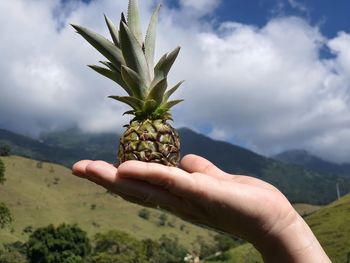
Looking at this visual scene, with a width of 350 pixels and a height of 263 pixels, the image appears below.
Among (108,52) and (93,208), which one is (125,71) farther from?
(93,208)

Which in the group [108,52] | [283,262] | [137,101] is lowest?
[283,262]

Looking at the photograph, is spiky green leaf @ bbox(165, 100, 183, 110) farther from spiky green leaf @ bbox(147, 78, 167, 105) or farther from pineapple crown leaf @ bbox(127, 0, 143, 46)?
pineapple crown leaf @ bbox(127, 0, 143, 46)

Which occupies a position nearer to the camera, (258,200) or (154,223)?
(258,200)

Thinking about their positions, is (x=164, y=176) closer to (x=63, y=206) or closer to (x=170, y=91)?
(x=170, y=91)

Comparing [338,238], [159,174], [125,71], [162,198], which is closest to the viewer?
[159,174]

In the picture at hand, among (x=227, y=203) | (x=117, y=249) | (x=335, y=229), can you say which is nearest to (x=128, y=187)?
(x=227, y=203)

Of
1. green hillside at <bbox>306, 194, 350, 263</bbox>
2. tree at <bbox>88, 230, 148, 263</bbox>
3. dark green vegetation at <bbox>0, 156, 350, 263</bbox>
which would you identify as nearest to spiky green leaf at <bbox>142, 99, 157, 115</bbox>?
green hillside at <bbox>306, 194, 350, 263</bbox>

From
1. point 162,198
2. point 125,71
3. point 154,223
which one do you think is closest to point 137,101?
point 125,71
